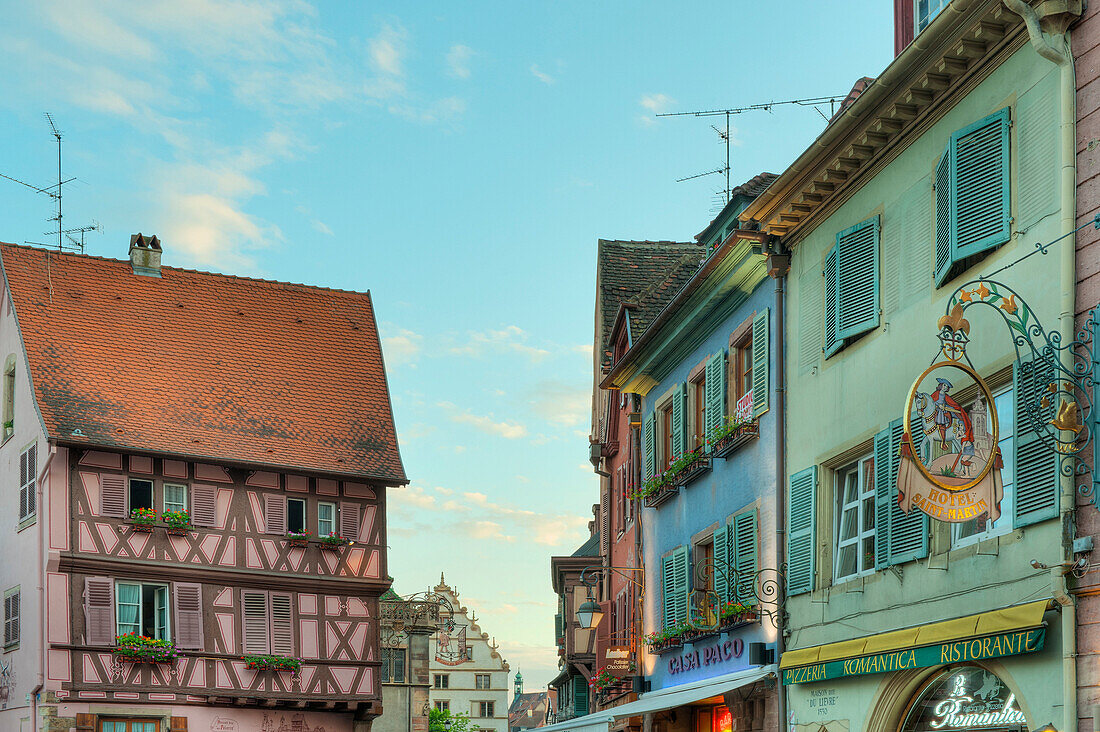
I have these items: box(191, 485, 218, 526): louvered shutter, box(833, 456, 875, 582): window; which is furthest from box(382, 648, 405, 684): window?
box(833, 456, 875, 582): window

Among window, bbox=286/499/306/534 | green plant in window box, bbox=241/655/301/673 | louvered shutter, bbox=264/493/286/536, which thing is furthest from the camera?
window, bbox=286/499/306/534

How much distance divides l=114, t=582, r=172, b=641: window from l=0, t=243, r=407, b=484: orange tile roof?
2.70 metres

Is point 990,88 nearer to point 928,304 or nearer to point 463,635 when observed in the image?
point 928,304

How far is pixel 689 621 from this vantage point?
19641 millimetres

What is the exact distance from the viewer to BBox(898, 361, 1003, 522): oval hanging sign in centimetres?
982

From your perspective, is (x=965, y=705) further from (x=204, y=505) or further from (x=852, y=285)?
(x=204, y=505)

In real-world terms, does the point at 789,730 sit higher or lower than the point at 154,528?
lower

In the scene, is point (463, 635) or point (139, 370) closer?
point (139, 370)

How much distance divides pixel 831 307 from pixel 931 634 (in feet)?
13.6

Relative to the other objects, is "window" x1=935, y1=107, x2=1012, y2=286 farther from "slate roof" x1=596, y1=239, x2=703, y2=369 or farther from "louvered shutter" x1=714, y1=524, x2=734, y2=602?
"slate roof" x1=596, y1=239, x2=703, y2=369

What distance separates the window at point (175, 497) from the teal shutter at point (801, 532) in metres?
16.5

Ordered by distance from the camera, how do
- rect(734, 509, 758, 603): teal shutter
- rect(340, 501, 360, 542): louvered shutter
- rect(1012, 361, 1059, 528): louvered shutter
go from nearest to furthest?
rect(1012, 361, 1059, 528): louvered shutter → rect(734, 509, 758, 603): teal shutter → rect(340, 501, 360, 542): louvered shutter

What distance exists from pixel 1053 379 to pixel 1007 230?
1.47m

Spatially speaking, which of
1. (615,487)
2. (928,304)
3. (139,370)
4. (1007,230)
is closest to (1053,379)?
(1007,230)
